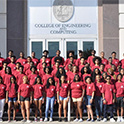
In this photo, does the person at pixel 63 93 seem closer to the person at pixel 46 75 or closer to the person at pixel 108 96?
the person at pixel 46 75

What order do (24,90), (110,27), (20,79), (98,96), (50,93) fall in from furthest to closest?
(110,27) → (20,79) → (98,96) → (50,93) → (24,90)

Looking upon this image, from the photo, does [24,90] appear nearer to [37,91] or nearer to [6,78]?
[37,91]

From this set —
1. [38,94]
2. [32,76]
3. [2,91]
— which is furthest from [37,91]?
[2,91]

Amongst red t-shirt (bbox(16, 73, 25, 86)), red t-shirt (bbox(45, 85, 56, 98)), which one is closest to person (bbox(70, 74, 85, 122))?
red t-shirt (bbox(45, 85, 56, 98))

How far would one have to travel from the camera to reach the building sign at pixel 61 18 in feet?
63.9

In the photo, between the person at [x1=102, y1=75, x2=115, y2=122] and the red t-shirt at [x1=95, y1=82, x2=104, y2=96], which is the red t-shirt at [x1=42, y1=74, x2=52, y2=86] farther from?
the person at [x1=102, y1=75, x2=115, y2=122]

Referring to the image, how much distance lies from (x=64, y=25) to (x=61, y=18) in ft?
1.37

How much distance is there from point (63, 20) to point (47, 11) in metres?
1.00

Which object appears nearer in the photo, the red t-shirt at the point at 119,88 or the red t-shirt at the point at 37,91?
the red t-shirt at the point at 37,91

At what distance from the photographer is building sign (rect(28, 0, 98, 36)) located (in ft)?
63.9

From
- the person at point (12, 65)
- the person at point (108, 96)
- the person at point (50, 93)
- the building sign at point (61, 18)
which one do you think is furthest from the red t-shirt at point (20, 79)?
the building sign at point (61, 18)

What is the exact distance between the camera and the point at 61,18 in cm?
1952

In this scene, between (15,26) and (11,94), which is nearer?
(11,94)

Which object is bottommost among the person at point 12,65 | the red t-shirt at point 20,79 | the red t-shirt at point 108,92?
the red t-shirt at point 108,92
